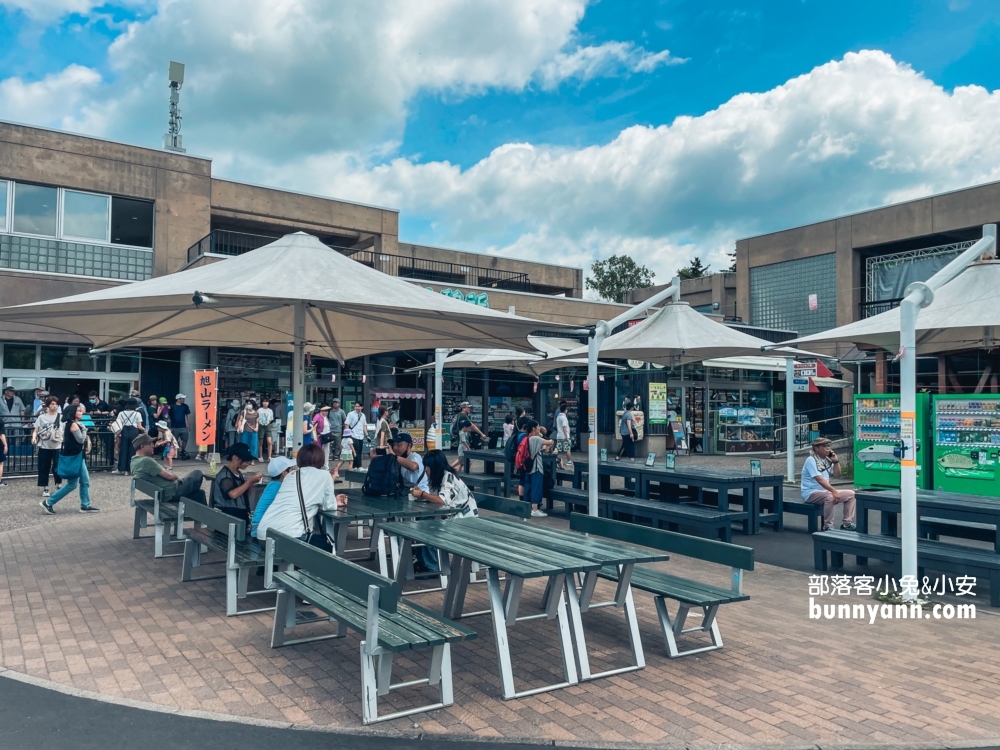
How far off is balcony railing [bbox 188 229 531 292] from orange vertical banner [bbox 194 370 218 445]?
31.6 ft

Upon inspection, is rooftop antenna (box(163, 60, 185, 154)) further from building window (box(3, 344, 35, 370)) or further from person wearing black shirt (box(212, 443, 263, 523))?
person wearing black shirt (box(212, 443, 263, 523))

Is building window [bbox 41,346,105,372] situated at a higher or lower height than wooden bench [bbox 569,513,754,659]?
higher

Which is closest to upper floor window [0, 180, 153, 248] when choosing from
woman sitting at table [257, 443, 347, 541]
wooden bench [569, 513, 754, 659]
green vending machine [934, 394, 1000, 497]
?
woman sitting at table [257, 443, 347, 541]

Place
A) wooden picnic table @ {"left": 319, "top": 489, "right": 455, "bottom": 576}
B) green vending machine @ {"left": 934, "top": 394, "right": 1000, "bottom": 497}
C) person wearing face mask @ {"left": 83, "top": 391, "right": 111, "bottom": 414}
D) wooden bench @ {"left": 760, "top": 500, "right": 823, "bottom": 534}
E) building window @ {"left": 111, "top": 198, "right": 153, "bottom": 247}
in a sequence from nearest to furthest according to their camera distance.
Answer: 1. wooden picnic table @ {"left": 319, "top": 489, "right": 455, "bottom": 576}
2. wooden bench @ {"left": 760, "top": 500, "right": 823, "bottom": 534}
3. green vending machine @ {"left": 934, "top": 394, "right": 1000, "bottom": 497}
4. person wearing face mask @ {"left": 83, "top": 391, "right": 111, "bottom": 414}
5. building window @ {"left": 111, "top": 198, "right": 153, "bottom": 247}

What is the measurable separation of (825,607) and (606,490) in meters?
5.75

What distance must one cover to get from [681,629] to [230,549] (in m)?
3.46

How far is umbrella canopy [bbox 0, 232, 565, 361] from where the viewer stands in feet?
19.7

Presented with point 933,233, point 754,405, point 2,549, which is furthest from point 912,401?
point 933,233

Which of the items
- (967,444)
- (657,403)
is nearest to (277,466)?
(967,444)

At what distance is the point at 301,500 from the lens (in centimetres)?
613

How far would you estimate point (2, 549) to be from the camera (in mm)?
8445

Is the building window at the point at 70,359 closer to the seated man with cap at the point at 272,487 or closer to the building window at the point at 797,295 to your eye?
the seated man with cap at the point at 272,487

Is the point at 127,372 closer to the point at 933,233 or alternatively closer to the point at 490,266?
the point at 490,266

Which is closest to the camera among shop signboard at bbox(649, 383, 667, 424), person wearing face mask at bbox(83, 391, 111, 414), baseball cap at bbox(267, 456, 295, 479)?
baseball cap at bbox(267, 456, 295, 479)
